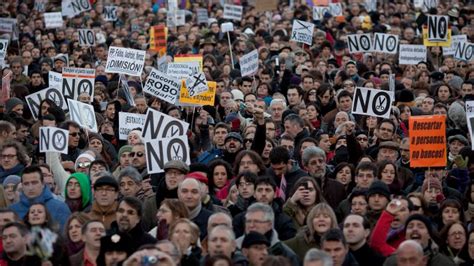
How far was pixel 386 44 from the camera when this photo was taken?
2697 centimetres

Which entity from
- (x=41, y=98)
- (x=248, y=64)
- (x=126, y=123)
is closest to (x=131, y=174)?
(x=126, y=123)

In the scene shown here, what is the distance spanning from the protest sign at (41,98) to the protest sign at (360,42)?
780 centimetres

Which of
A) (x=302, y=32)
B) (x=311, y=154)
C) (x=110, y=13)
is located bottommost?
(x=110, y=13)

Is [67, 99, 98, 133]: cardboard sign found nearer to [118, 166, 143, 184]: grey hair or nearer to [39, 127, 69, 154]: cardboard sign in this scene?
[39, 127, 69, 154]: cardboard sign

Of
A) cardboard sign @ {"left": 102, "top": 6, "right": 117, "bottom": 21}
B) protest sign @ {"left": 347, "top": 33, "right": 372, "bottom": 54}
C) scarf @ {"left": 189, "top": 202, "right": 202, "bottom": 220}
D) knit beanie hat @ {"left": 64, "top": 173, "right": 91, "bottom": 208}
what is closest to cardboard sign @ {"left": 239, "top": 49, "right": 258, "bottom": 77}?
protest sign @ {"left": 347, "top": 33, "right": 372, "bottom": 54}

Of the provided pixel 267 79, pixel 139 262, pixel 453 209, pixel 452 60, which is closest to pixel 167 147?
pixel 453 209

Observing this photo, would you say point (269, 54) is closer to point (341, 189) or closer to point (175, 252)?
point (341, 189)

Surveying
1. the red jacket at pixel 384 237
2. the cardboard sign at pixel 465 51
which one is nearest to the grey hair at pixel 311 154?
→ the red jacket at pixel 384 237

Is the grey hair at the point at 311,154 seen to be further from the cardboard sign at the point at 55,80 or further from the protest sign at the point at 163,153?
the cardboard sign at the point at 55,80

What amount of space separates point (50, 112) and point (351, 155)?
4.18 meters

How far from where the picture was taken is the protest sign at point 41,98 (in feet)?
67.4

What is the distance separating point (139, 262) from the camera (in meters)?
10.6

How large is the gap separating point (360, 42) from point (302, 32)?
1.09 m

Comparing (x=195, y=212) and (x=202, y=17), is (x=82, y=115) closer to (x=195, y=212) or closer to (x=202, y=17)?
(x=195, y=212)
